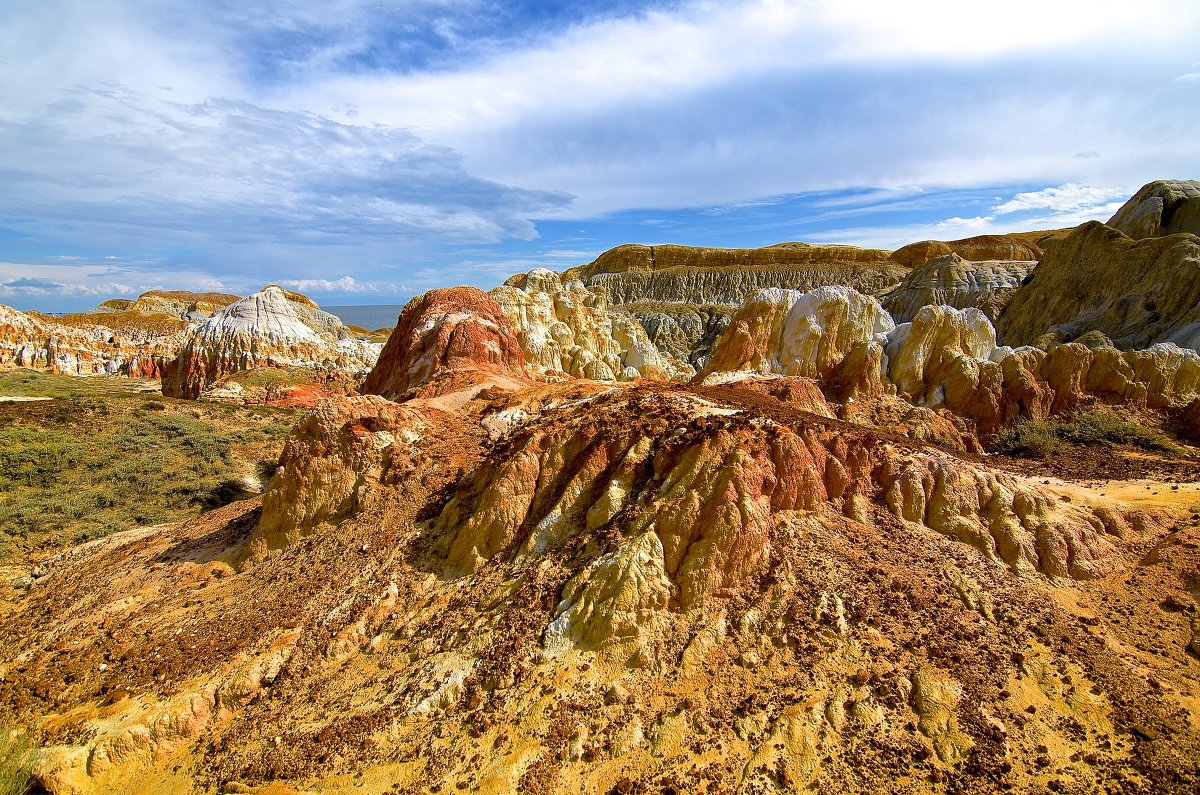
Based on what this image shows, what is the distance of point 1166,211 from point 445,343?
67377 millimetres

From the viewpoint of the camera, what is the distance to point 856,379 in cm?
2612

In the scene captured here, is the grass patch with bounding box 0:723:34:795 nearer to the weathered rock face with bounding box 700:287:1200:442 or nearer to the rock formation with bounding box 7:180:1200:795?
the rock formation with bounding box 7:180:1200:795

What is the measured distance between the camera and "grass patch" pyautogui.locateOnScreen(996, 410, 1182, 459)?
20.6 meters

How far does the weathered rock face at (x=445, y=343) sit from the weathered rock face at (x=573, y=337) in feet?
26.0

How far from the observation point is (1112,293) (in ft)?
140

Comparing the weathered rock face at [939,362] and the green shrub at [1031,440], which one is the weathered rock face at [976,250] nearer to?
the weathered rock face at [939,362]

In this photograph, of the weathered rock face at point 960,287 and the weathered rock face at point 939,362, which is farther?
the weathered rock face at point 960,287

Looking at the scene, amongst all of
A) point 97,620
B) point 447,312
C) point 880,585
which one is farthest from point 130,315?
point 880,585

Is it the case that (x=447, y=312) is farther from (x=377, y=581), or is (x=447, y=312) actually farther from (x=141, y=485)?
(x=377, y=581)

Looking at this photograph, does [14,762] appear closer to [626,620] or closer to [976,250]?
[626,620]

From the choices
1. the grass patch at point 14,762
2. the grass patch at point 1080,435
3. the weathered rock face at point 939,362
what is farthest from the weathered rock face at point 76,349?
the grass patch at point 1080,435

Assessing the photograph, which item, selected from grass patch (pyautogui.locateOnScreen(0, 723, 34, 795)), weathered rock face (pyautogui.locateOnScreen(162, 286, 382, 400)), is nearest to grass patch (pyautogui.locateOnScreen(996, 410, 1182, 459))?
grass patch (pyautogui.locateOnScreen(0, 723, 34, 795))

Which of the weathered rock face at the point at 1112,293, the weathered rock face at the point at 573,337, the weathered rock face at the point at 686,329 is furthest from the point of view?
the weathered rock face at the point at 686,329

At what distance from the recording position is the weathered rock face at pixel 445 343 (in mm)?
21922
